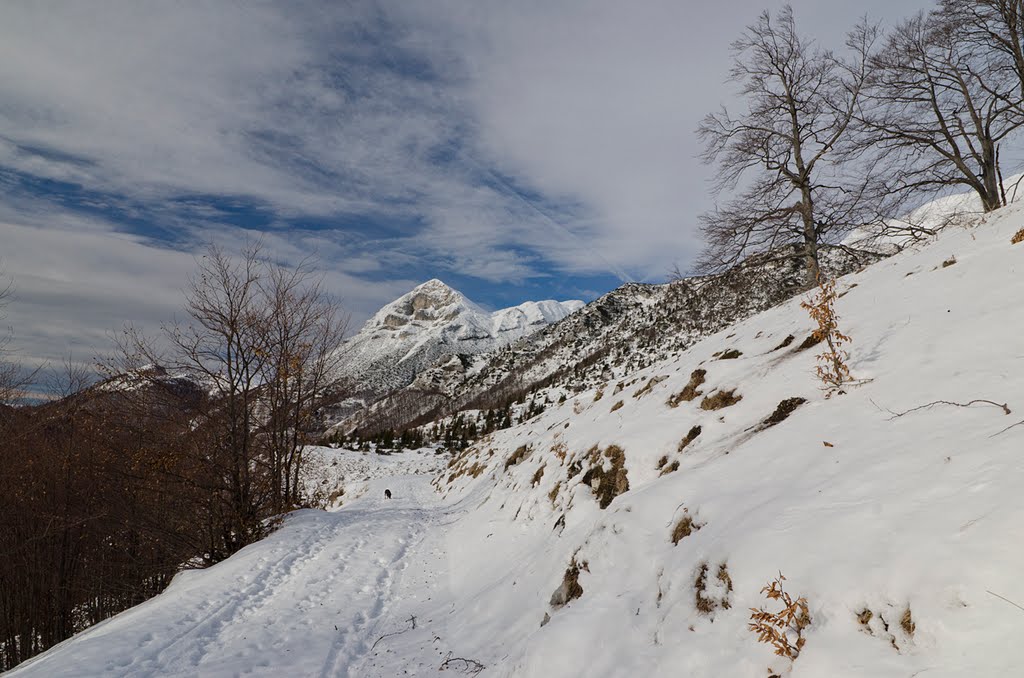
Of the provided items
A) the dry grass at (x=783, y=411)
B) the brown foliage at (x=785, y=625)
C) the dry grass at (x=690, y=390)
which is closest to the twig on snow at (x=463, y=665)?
the brown foliage at (x=785, y=625)

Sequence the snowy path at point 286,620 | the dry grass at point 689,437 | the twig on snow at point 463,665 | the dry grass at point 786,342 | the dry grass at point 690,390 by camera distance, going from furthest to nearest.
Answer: the dry grass at point 690,390
the dry grass at point 786,342
the dry grass at point 689,437
the snowy path at point 286,620
the twig on snow at point 463,665

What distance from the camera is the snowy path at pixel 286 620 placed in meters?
5.39

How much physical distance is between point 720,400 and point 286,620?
7848 millimetres

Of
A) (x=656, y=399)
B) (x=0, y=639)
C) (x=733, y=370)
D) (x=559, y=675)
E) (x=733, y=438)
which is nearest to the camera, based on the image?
(x=559, y=675)

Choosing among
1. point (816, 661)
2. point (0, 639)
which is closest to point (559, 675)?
point (816, 661)

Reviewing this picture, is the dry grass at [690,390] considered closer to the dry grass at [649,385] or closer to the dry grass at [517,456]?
the dry grass at [649,385]

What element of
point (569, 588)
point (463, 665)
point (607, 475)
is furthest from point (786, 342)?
point (463, 665)

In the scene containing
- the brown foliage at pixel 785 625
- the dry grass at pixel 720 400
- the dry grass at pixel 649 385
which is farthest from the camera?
the dry grass at pixel 649 385

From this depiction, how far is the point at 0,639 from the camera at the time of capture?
1164 cm

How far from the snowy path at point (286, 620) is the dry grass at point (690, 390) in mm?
5631

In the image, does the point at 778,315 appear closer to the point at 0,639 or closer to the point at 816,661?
the point at 816,661

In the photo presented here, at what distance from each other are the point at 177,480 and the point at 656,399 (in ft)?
37.3

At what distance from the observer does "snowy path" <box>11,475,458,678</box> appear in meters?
5.39

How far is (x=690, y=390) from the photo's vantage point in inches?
321
